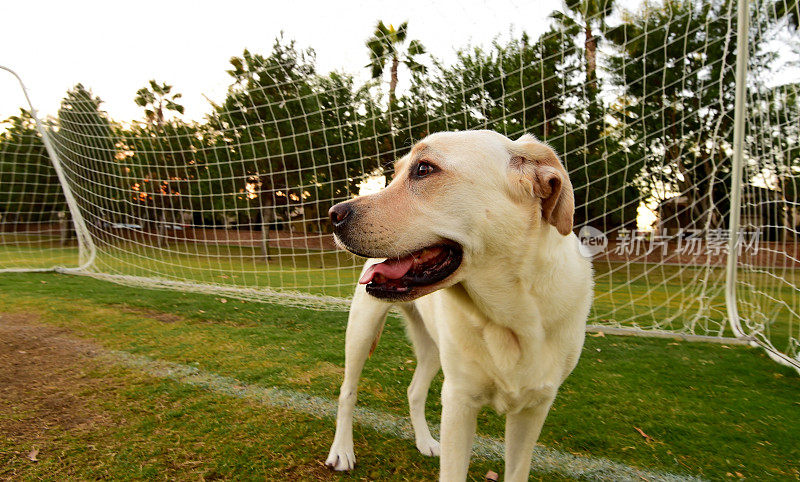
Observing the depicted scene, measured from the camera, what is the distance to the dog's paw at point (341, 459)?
1.99m

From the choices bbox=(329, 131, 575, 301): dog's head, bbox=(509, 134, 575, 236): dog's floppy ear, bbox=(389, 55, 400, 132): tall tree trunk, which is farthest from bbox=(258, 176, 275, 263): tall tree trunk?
bbox=(509, 134, 575, 236): dog's floppy ear

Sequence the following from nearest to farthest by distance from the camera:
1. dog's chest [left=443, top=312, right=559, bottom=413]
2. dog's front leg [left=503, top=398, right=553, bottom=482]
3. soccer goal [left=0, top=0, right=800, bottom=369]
→ 1. dog's chest [left=443, top=312, right=559, bottom=413]
2. dog's front leg [left=503, top=398, right=553, bottom=482]
3. soccer goal [left=0, top=0, right=800, bottom=369]

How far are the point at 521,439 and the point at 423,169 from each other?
107 centimetres

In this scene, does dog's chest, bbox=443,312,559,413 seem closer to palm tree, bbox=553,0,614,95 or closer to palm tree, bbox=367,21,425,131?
palm tree, bbox=367,21,425,131

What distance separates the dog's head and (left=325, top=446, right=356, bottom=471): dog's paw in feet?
3.27

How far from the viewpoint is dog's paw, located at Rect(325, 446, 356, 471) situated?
1.99 metres

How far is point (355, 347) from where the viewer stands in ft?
7.29

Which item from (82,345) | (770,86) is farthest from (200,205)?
(770,86)

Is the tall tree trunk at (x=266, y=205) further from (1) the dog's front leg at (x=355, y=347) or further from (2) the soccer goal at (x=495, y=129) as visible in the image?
(1) the dog's front leg at (x=355, y=347)

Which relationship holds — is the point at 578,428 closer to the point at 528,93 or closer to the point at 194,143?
the point at 528,93

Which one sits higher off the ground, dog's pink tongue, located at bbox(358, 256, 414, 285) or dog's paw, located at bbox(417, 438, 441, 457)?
dog's pink tongue, located at bbox(358, 256, 414, 285)

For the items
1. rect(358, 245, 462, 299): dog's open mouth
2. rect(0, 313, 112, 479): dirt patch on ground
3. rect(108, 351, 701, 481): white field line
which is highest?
rect(358, 245, 462, 299): dog's open mouth

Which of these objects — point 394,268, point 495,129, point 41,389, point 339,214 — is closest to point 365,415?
point 394,268

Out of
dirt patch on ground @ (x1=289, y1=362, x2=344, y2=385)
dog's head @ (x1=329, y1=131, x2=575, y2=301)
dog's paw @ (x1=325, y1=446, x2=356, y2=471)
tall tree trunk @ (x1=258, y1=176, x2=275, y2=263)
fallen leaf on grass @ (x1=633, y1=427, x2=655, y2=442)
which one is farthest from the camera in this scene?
tall tree trunk @ (x1=258, y1=176, x2=275, y2=263)
